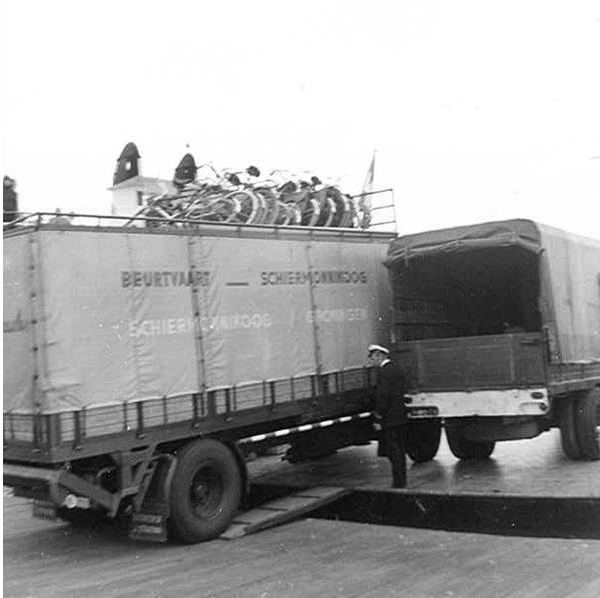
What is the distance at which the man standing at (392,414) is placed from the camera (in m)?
8.99

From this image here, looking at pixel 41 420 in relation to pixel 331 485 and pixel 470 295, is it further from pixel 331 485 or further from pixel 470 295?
pixel 470 295

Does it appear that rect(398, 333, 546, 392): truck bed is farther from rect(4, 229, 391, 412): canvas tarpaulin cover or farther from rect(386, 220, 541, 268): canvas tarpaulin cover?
rect(386, 220, 541, 268): canvas tarpaulin cover

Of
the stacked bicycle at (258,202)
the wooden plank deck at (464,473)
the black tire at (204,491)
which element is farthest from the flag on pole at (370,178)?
the black tire at (204,491)

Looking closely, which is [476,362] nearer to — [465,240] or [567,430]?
[465,240]

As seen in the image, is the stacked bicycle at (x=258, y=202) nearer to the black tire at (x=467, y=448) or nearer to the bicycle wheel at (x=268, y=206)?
the bicycle wheel at (x=268, y=206)

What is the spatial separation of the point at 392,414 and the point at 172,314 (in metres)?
2.96

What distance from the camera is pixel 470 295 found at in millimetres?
12594

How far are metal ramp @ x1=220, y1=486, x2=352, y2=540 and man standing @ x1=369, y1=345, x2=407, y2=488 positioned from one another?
2.04ft

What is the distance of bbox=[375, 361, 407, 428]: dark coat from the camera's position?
29.8 feet

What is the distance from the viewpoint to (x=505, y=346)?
934 cm

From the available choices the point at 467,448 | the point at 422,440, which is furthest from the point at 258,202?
the point at 467,448

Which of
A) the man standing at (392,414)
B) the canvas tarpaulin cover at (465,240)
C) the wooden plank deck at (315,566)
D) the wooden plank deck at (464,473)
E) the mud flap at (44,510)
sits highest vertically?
the canvas tarpaulin cover at (465,240)

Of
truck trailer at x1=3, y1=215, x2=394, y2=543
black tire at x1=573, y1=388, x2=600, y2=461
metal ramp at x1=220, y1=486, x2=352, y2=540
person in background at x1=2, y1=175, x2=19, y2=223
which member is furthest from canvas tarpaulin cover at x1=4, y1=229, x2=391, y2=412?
black tire at x1=573, y1=388, x2=600, y2=461

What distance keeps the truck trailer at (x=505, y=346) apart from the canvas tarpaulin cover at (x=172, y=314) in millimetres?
961
